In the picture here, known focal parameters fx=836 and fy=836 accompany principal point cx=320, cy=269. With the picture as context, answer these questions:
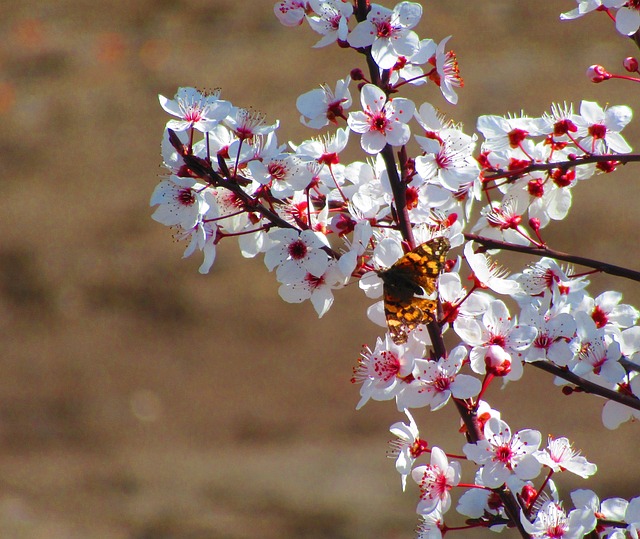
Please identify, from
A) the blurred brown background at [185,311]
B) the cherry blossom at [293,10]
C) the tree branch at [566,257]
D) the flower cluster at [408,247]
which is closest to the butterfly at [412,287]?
→ the flower cluster at [408,247]

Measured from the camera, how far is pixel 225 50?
520 centimetres

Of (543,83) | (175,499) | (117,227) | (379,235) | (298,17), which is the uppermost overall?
(543,83)

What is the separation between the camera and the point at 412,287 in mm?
973

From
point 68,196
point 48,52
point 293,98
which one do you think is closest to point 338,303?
point 293,98

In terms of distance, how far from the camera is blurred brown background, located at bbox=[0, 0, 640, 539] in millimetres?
4340

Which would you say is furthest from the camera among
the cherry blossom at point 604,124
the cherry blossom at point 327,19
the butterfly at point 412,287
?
the cherry blossom at point 604,124

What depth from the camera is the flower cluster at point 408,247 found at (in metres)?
1.01

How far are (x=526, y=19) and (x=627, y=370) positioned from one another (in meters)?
4.34

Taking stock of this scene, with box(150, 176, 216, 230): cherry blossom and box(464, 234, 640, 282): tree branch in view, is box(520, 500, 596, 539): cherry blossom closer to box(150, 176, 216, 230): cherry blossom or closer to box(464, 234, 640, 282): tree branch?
box(464, 234, 640, 282): tree branch

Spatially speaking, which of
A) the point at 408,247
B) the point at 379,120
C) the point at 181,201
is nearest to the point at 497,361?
the point at 408,247

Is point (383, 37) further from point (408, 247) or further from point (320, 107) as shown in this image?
point (408, 247)

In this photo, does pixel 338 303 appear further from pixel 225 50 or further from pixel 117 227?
pixel 225 50

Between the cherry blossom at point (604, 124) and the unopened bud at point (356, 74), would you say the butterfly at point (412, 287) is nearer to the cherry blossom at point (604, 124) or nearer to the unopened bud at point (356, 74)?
the unopened bud at point (356, 74)

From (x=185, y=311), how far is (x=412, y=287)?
3870 mm
